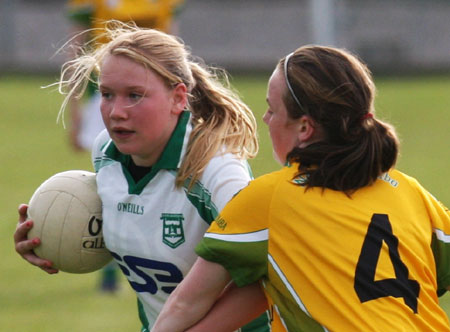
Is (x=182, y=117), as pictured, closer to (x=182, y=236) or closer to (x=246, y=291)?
(x=182, y=236)

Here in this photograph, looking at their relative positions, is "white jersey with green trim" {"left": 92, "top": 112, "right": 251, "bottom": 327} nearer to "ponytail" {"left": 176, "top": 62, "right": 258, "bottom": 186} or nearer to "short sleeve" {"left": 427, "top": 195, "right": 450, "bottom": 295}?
"ponytail" {"left": 176, "top": 62, "right": 258, "bottom": 186}

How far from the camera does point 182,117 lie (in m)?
3.84

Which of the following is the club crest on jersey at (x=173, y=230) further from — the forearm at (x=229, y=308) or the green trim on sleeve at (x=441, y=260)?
the green trim on sleeve at (x=441, y=260)

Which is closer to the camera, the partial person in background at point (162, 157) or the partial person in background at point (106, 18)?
the partial person in background at point (162, 157)

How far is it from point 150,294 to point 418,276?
1112 mm

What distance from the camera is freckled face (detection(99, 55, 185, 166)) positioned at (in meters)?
3.68

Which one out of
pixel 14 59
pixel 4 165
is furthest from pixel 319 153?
pixel 14 59

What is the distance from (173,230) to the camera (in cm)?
372

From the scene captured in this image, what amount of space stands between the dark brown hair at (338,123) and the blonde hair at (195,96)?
0.54m

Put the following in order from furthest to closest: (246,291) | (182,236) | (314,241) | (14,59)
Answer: (14,59), (182,236), (246,291), (314,241)

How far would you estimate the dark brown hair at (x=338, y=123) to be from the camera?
3188mm

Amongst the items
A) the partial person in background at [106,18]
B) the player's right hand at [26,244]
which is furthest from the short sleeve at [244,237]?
the partial person in background at [106,18]

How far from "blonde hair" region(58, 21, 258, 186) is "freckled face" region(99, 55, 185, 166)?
0.04 metres

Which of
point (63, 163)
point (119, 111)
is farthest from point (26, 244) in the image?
point (63, 163)
